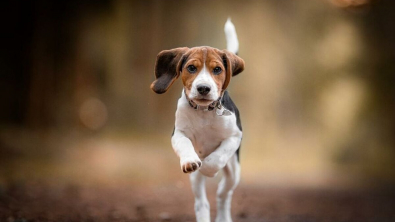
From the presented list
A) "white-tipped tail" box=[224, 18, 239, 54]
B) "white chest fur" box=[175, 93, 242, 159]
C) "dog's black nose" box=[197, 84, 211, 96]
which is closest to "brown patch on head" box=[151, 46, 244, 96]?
"dog's black nose" box=[197, 84, 211, 96]

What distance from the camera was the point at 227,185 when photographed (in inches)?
175

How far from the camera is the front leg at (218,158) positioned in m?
3.66

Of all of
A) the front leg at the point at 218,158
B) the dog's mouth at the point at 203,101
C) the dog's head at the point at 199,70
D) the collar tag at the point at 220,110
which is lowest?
the front leg at the point at 218,158

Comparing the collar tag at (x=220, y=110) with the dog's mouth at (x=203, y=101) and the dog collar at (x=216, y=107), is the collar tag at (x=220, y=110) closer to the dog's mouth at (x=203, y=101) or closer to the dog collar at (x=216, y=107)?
the dog collar at (x=216, y=107)

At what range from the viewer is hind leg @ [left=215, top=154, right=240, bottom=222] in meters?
4.36

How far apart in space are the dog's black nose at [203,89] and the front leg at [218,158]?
1.81 ft

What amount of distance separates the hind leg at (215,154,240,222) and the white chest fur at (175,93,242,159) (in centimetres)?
50

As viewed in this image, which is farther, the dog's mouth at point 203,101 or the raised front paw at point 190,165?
the dog's mouth at point 203,101

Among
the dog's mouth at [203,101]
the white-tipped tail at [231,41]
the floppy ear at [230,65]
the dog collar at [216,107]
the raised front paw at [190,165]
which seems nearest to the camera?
the raised front paw at [190,165]

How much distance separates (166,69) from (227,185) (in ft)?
4.19

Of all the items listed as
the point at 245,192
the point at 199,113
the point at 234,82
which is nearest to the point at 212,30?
the point at 234,82

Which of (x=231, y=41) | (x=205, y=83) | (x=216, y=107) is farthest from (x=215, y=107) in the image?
(x=231, y=41)

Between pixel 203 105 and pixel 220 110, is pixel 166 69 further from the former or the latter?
pixel 220 110

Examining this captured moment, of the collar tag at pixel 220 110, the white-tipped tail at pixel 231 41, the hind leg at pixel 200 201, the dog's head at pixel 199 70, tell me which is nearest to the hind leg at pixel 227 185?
the hind leg at pixel 200 201
